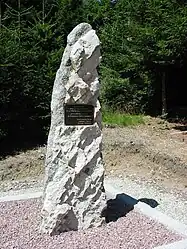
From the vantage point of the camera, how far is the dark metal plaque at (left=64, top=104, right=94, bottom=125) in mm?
3604

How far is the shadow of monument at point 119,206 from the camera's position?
13.1 ft

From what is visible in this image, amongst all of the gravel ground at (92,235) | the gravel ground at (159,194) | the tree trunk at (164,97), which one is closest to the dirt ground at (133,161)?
the gravel ground at (159,194)

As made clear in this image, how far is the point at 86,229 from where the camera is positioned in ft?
12.0

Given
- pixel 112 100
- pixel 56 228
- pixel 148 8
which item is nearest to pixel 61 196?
pixel 56 228

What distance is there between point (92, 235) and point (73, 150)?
88cm

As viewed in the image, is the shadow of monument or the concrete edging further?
the shadow of monument

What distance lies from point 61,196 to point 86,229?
467 millimetres

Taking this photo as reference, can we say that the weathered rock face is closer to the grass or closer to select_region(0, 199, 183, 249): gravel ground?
select_region(0, 199, 183, 249): gravel ground

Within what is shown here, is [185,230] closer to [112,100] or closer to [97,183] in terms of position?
[97,183]

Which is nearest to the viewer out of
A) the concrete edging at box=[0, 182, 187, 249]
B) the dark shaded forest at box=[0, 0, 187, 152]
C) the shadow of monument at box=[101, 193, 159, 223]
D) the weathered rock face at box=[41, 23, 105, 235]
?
the concrete edging at box=[0, 182, 187, 249]

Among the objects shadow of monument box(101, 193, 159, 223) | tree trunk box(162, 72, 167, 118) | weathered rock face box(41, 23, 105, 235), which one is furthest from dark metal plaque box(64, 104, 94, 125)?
tree trunk box(162, 72, 167, 118)

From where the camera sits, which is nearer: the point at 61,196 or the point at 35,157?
the point at 61,196

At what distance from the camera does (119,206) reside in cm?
436

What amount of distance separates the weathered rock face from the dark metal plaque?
0.15 feet
